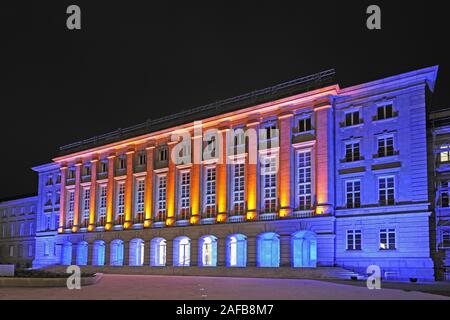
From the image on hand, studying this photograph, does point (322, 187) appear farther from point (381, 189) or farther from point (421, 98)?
point (421, 98)

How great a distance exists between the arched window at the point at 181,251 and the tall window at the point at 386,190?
20696 millimetres

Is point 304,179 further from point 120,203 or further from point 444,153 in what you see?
point 120,203

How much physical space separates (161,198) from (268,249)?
15.4 meters

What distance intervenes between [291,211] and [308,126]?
749 cm

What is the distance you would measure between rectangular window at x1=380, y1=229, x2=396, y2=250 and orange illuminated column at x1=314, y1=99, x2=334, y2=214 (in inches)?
180

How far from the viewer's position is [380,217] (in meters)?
43.7

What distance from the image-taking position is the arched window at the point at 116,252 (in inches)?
2520

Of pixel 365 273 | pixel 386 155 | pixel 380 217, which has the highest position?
pixel 386 155

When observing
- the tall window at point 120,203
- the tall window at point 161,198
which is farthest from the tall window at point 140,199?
the tall window at point 161,198

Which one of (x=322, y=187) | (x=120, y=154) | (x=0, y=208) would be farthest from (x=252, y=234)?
(x=0, y=208)

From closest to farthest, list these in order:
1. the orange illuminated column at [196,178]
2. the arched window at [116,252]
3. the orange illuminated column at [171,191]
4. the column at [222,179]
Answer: the column at [222,179] < the orange illuminated column at [196,178] < the orange illuminated column at [171,191] < the arched window at [116,252]

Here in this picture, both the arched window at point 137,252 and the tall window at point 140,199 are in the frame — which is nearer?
the arched window at point 137,252

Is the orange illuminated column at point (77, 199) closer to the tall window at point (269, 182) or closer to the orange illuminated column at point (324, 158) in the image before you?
the tall window at point (269, 182)

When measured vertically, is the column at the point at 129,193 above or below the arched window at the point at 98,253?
above
